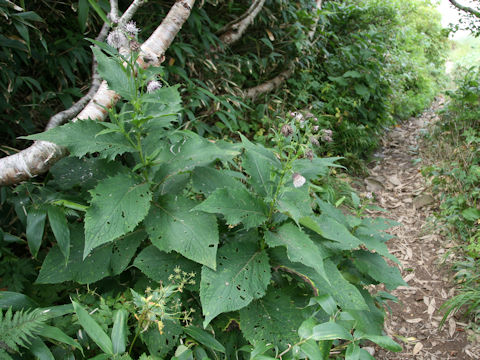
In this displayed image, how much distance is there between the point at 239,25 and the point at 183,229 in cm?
279

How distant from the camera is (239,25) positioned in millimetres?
3422

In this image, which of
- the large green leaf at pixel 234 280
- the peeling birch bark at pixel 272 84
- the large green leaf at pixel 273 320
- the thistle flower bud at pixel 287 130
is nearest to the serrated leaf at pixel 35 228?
the large green leaf at pixel 234 280

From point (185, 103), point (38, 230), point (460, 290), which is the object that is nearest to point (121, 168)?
point (38, 230)

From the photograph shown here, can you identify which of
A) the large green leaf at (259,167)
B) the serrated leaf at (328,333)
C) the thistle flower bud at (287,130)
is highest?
the thistle flower bud at (287,130)

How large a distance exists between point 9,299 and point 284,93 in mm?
3730

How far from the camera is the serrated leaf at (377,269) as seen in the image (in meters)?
1.87

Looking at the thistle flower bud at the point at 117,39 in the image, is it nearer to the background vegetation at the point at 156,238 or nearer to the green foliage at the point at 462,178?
the background vegetation at the point at 156,238

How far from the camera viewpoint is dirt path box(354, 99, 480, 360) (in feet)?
7.87

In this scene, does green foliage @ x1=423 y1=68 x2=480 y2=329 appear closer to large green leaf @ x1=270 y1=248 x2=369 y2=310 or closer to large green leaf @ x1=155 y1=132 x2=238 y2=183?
large green leaf @ x1=270 y1=248 x2=369 y2=310

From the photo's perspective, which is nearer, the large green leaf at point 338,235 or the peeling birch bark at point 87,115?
the peeling birch bark at point 87,115

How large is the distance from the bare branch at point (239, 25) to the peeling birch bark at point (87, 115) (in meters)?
1.32

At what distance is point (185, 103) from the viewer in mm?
2986

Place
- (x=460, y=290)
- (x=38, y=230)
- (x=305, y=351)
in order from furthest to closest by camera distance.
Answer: (x=460, y=290), (x=38, y=230), (x=305, y=351)

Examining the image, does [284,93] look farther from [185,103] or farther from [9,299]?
[9,299]
